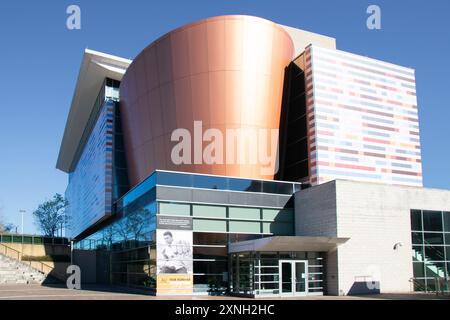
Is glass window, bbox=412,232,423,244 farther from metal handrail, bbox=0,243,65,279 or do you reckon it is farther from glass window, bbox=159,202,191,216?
metal handrail, bbox=0,243,65,279

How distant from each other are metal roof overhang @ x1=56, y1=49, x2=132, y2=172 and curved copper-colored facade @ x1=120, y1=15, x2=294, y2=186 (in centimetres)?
1356

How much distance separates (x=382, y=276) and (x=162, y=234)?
43.0 feet

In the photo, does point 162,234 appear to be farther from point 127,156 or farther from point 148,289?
point 127,156

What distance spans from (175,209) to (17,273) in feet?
89.3

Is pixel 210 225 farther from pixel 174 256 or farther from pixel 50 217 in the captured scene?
pixel 50 217

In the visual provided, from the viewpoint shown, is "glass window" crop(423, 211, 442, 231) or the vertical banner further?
"glass window" crop(423, 211, 442, 231)

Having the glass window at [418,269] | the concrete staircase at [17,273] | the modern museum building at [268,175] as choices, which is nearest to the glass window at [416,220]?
the modern museum building at [268,175]

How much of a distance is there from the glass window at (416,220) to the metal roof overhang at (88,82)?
31660 mm

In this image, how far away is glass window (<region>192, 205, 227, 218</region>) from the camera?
29.9m

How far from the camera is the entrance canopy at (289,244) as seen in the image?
88.7ft

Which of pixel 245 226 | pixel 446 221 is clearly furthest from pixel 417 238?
pixel 245 226

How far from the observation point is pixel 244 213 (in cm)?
3150

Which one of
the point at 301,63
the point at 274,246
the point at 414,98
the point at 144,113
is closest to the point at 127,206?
the point at 144,113

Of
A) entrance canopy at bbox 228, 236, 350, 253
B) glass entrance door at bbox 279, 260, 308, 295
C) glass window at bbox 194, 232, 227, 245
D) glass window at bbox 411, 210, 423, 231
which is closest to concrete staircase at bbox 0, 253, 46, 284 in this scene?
glass window at bbox 194, 232, 227, 245
